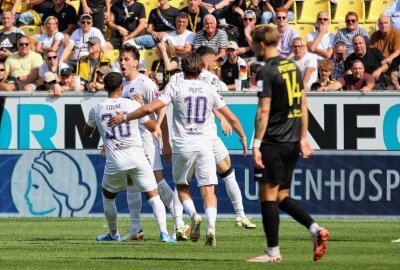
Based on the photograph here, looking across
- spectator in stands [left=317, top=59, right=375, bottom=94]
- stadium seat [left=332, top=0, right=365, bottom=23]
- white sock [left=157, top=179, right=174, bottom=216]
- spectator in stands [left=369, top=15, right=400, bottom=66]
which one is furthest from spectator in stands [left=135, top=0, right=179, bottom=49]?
white sock [left=157, top=179, right=174, bottom=216]

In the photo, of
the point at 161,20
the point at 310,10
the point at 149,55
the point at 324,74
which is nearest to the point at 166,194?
the point at 324,74

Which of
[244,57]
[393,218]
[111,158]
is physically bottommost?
[393,218]

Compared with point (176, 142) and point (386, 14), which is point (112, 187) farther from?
point (386, 14)

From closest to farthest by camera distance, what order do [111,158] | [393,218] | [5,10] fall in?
[111,158]
[393,218]
[5,10]

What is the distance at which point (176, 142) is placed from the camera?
13.6 m

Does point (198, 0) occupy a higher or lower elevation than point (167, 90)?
higher

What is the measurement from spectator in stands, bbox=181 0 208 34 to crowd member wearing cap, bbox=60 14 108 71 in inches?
71.6

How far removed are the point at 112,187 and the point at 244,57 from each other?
9.34m

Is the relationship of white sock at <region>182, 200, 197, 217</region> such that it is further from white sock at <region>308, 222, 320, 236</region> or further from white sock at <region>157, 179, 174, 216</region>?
white sock at <region>308, 222, 320, 236</region>

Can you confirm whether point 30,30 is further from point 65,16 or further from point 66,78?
point 66,78

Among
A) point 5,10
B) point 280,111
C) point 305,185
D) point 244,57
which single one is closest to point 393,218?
point 305,185

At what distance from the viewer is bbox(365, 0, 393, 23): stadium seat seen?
24.2 metres

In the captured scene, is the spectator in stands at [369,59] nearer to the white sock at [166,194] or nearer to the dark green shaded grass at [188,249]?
the dark green shaded grass at [188,249]

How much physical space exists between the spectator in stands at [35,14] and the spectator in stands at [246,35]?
15.0 ft
